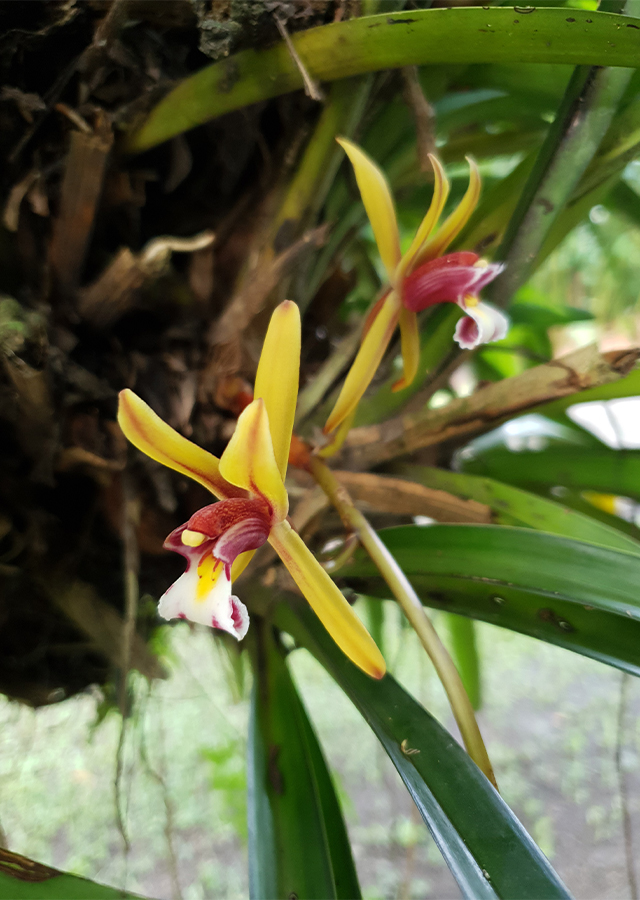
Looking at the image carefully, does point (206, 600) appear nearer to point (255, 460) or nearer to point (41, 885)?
point (255, 460)

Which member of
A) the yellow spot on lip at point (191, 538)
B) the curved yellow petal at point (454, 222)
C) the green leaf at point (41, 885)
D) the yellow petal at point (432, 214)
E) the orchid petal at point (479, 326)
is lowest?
the green leaf at point (41, 885)

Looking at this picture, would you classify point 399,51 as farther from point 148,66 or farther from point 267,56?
point 148,66

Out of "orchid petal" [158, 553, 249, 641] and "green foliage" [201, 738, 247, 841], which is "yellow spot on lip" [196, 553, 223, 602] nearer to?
"orchid petal" [158, 553, 249, 641]

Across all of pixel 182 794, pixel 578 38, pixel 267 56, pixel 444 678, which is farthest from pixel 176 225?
pixel 182 794

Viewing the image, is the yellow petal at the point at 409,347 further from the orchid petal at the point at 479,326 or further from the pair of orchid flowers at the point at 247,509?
the pair of orchid flowers at the point at 247,509

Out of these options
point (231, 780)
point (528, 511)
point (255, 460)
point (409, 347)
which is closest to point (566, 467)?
point (528, 511)

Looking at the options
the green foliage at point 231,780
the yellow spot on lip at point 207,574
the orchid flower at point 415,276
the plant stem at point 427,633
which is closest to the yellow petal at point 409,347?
the orchid flower at point 415,276
